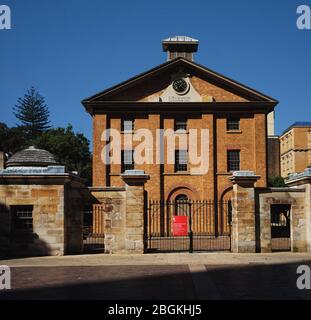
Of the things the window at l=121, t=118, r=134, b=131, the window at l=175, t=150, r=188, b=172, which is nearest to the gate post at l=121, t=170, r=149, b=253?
the window at l=175, t=150, r=188, b=172

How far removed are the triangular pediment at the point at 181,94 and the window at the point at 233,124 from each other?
4.95 ft

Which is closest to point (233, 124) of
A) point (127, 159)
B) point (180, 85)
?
point (180, 85)

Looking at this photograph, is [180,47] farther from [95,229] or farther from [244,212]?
[244,212]

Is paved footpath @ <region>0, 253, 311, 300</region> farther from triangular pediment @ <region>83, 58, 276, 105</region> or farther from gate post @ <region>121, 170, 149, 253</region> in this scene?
triangular pediment @ <region>83, 58, 276, 105</region>

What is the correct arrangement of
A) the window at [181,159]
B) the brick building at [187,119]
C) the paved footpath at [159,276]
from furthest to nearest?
the window at [181,159] → the brick building at [187,119] → the paved footpath at [159,276]

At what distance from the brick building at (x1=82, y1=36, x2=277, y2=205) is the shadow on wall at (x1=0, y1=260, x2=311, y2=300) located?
19728 millimetres

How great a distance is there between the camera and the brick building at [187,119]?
1431 inches

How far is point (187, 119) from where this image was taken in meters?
37.4

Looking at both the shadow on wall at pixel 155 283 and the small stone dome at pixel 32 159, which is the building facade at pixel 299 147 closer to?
the small stone dome at pixel 32 159

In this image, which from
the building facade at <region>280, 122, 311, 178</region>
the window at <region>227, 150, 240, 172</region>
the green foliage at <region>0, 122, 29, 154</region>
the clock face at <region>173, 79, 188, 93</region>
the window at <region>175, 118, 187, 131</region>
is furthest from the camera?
the building facade at <region>280, 122, 311, 178</region>

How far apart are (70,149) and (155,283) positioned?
162ft

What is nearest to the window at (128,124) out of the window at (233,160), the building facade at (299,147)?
the window at (233,160)

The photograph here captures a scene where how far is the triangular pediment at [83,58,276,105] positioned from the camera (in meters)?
37.0
